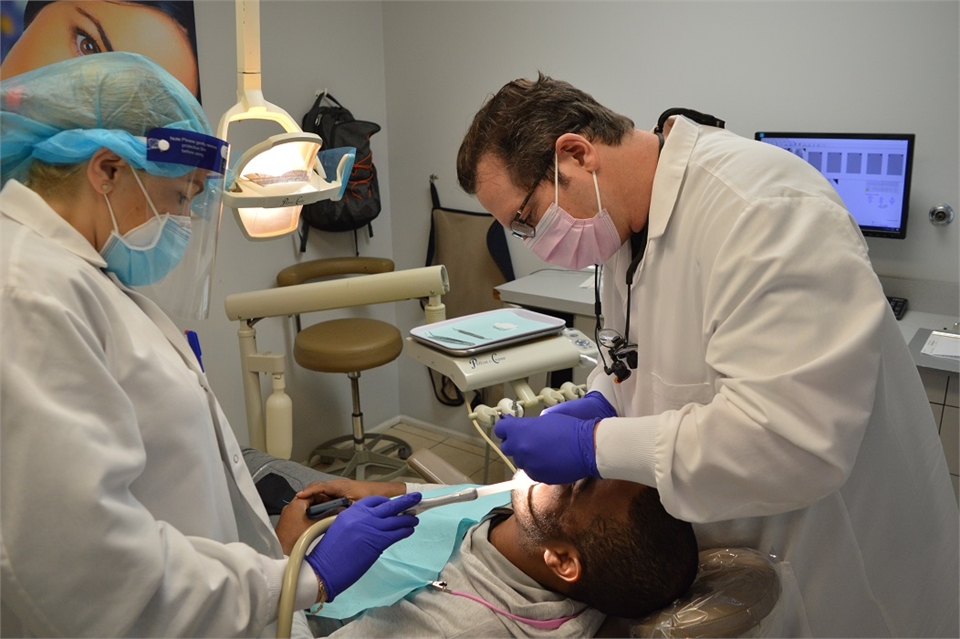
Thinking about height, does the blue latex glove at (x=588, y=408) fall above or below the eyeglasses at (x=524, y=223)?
below

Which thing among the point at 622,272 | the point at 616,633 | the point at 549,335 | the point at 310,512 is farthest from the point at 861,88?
the point at 310,512

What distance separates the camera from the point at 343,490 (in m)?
1.76

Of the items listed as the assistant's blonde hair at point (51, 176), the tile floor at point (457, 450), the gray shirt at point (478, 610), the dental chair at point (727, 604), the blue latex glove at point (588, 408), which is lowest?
the tile floor at point (457, 450)

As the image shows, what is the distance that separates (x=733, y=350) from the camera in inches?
40.8

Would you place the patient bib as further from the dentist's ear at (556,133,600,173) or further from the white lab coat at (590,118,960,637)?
the dentist's ear at (556,133,600,173)

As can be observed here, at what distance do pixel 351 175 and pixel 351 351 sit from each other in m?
0.87

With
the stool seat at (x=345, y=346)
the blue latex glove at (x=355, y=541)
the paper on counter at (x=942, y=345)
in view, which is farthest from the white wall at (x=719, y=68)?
the blue latex glove at (x=355, y=541)

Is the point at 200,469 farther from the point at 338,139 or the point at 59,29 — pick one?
the point at 338,139

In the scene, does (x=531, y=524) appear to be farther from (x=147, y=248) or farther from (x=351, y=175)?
(x=351, y=175)

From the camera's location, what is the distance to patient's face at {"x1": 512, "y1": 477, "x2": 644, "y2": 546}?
1.28 m

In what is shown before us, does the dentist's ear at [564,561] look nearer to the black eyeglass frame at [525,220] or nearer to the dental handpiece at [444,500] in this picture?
the dental handpiece at [444,500]

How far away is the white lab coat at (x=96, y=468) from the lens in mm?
838

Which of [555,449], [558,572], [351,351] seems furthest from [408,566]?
[351,351]

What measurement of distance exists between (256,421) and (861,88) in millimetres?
2296
